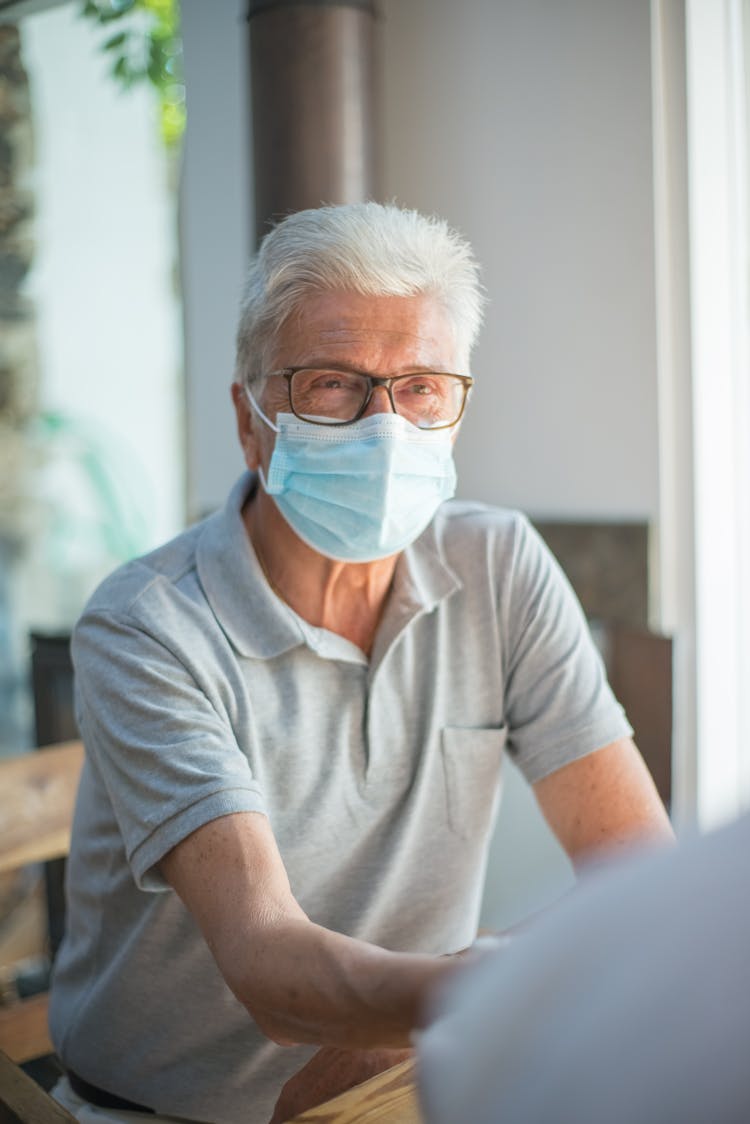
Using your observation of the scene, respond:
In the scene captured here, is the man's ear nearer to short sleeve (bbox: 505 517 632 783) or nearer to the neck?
the neck

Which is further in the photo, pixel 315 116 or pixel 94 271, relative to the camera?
pixel 94 271

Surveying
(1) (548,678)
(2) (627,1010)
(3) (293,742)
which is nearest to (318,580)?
(3) (293,742)

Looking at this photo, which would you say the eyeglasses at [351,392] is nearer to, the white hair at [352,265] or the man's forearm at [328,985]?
the white hair at [352,265]

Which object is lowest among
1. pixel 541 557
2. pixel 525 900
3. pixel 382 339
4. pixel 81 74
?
pixel 525 900

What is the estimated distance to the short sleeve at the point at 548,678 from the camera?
1.37 m

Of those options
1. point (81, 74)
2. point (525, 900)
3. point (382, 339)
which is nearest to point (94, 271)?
point (81, 74)

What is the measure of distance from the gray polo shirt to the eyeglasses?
7.0 inches

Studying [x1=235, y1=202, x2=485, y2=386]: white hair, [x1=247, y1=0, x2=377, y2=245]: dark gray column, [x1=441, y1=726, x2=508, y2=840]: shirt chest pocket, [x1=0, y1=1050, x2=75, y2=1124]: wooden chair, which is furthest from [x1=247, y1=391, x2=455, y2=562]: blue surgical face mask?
[x1=247, y1=0, x2=377, y2=245]: dark gray column

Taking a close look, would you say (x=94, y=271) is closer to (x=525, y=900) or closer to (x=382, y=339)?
(x=525, y=900)

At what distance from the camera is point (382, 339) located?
1.27m

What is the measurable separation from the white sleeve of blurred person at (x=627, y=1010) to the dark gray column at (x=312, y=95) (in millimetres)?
1995

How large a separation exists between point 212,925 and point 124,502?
288cm

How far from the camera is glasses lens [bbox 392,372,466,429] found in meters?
1.31

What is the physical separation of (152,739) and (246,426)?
0.45 m
